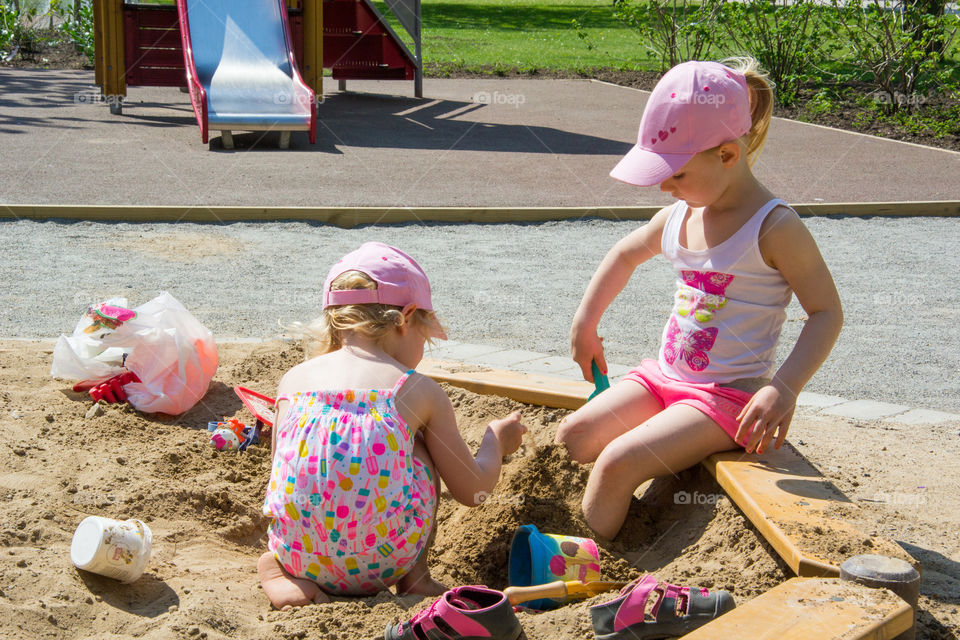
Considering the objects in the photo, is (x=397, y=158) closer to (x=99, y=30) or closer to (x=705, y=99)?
(x=99, y=30)

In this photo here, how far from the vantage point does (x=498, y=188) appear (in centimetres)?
855

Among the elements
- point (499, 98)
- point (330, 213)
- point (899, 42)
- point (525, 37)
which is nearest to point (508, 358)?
point (330, 213)

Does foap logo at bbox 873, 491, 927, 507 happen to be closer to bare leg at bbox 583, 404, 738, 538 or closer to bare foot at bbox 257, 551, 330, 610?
bare leg at bbox 583, 404, 738, 538

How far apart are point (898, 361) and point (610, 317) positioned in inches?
55.8

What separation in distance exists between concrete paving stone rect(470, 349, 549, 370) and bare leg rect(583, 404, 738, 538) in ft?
4.97

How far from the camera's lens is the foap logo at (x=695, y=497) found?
9.50ft

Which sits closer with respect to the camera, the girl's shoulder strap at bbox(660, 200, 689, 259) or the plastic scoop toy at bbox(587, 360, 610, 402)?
the girl's shoulder strap at bbox(660, 200, 689, 259)

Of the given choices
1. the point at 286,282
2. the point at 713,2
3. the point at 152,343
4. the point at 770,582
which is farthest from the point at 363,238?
the point at 713,2

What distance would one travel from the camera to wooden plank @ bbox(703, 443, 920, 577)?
2.23 meters

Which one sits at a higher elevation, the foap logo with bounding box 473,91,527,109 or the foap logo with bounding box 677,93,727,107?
the foap logo with bounding box 677,93,727,107

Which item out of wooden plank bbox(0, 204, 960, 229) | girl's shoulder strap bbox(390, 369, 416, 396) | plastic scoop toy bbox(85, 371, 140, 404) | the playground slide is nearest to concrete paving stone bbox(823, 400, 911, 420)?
girl's shoulder strap bbox(390, 369, 416, 396)

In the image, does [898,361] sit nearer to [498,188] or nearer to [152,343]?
[152,343]

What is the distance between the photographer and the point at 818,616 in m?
1.94

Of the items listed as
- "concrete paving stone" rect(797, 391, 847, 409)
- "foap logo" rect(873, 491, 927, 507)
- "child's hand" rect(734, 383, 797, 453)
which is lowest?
"concrete paving stone" rect(797, 391, 847, 409)
